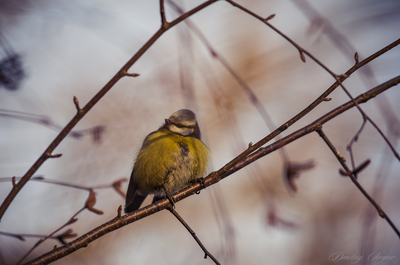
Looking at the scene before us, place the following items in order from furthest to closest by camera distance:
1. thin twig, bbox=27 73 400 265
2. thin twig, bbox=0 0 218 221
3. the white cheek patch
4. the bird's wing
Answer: the bird's wing
the white cheek patch
thin twig, bbox=27 73 400 265
thin twig, bbox=0 0 218 221

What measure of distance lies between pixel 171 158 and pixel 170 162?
1.6 inches

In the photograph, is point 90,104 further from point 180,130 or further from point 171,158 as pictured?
point 180,130

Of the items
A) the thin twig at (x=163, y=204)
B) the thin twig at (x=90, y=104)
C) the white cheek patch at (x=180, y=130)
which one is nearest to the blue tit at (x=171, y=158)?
the white cheek patch at (x=180, y=130)

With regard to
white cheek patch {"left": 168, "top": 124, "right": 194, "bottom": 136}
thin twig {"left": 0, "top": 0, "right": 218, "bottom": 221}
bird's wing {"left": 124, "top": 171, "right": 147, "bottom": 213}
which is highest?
white cheek patch {"left": 168, "top": 124, "right": 194, "bottom": 136}

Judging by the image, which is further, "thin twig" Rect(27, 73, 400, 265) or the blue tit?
the blue tit

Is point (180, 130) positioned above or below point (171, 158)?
above

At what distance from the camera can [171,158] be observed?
10.5 feet

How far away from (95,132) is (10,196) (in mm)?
877

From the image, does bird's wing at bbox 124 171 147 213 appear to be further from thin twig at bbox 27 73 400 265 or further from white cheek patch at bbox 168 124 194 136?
thin twig at bbox 27 73 400 265

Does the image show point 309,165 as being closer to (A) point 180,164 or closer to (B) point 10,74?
(A) point 180,164

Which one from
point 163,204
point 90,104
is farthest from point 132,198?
point 90,104

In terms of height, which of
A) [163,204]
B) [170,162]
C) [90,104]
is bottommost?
[163,204]

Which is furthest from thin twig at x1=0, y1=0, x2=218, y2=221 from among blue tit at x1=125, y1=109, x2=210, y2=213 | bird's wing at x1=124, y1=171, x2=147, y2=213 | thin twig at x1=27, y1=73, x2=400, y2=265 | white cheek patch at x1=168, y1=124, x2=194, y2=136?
bird's wing at x1=124, y1=171, x2=147, y2=213

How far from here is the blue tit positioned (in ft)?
10.6
